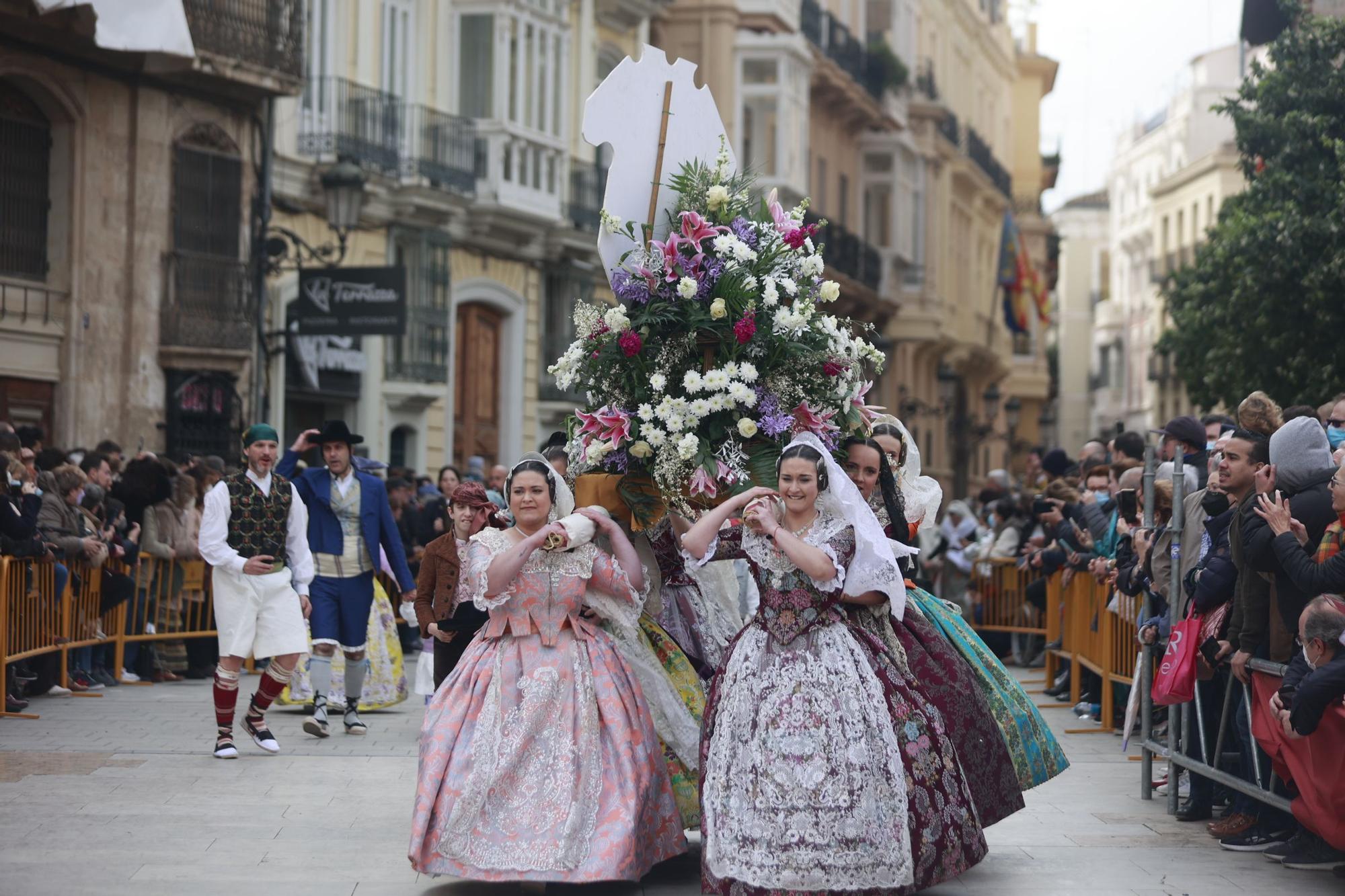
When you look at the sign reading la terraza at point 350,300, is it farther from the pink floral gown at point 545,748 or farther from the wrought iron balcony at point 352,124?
the pink floral gown at point 545,748

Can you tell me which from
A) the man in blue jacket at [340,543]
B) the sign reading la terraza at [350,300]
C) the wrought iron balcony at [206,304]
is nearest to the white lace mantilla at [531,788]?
the man in blue jacket at [340,543]

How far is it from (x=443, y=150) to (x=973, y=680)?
19164 millimetres

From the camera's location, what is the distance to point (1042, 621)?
19.4m

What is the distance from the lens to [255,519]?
11797 mm

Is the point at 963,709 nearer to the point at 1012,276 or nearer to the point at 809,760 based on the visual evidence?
the point at 809,760

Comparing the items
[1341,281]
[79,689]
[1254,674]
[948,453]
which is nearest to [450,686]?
[1254,674]

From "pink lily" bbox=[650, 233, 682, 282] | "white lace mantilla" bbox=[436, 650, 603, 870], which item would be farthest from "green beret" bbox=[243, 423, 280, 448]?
"white lace mantilla" bbox=[436, 650, 603, 870]

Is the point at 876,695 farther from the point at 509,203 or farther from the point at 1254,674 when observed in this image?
the point at 509,203

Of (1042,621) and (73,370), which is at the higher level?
(73,370)

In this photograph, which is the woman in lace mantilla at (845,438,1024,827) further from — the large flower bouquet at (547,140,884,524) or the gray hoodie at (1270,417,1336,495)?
the gray hoodie at (1270,417,1336,495)

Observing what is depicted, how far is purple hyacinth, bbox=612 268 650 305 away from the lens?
875 cm

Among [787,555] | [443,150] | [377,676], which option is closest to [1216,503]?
[787,555]

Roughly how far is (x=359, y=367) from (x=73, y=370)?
5190mm

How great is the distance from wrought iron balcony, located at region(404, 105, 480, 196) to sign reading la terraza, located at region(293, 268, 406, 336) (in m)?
4.12
